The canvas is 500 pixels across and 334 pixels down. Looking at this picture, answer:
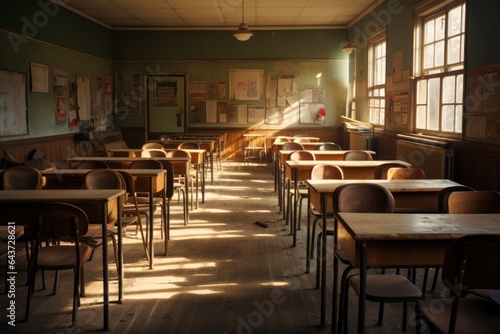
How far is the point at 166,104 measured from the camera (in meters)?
13.7

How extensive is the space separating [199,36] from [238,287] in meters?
10.3

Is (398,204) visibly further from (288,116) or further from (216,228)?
(288,116)

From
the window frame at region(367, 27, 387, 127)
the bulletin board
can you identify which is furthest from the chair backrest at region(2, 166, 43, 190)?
the window frame at region(367, 27, 387, 127)

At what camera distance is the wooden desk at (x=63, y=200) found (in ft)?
10.9

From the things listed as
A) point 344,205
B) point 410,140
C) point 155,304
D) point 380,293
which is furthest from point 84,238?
point 410,140

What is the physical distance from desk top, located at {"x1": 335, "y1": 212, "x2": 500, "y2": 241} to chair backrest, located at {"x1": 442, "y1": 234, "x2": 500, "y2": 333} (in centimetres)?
31

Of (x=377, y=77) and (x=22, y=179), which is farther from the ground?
(x=377, y=77)

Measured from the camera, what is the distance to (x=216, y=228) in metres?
6.14

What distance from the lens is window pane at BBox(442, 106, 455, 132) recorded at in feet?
22.9

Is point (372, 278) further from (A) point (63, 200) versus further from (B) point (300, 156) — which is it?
(B) point (300, 156)

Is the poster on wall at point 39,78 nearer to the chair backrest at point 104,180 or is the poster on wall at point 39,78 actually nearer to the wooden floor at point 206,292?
the wooden floor at point 206,292

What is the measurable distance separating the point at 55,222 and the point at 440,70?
5.94 meters

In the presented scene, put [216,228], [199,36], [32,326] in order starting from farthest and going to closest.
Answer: [199,36]
[216,228]
[32,326]

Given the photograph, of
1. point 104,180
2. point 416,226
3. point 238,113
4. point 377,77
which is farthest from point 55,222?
point 238,113
